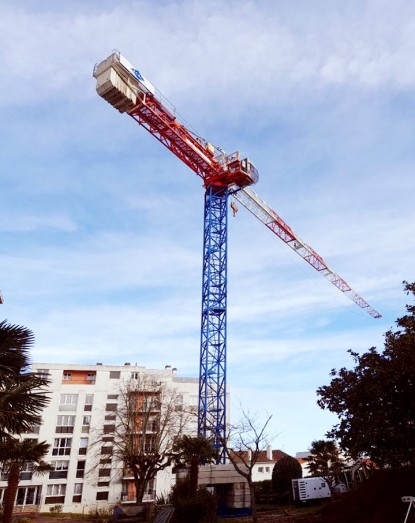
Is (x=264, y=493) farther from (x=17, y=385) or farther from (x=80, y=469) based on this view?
(x=17, y=385)

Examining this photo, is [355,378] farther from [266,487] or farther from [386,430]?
[266,487]

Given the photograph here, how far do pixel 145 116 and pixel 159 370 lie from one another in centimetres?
3339

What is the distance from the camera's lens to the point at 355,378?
1959 cm

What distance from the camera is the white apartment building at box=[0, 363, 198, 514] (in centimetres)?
5150

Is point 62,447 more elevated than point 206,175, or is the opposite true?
point 206,175

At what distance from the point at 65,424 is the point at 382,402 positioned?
1901 inches

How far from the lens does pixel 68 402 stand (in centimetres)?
5816

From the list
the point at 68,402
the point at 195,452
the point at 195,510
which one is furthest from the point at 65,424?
the point at 195,510

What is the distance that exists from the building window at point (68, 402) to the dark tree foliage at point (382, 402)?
45.5 meters

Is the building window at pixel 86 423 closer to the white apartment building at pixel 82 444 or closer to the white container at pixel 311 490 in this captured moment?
the white apartment building at pixel 82 444

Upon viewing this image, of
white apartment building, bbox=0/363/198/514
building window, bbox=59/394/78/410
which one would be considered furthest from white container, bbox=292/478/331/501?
building window, bbox=59/394/78/410

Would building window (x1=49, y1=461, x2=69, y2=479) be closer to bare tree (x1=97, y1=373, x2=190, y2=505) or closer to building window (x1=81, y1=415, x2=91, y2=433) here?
building window (x1=81, y1=415, x2=91, y2=433)

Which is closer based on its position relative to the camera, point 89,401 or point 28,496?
point 28,496

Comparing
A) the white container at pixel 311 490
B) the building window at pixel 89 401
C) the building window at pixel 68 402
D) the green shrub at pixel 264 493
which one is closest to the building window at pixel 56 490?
the building window at pixel 68 402
